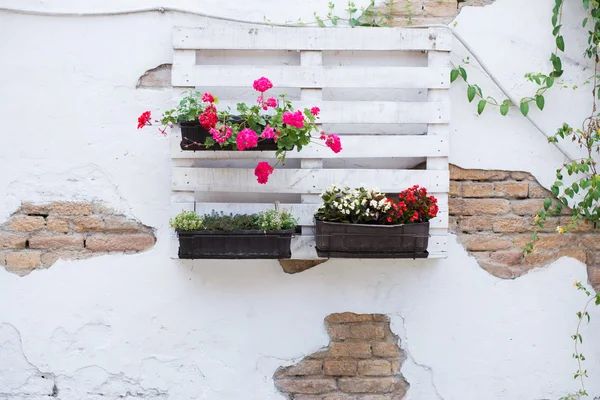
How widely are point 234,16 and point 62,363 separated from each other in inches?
64.8

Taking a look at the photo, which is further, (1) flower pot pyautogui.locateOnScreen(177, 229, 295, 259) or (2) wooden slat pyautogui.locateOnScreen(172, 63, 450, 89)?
(2) wooden slat pyautogui.locateOnScreen(172, 63, 450, 89)

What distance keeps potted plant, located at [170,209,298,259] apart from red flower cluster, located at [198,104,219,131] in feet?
1.17

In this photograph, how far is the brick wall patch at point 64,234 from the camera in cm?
248

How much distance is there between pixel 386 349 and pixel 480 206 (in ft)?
2.43

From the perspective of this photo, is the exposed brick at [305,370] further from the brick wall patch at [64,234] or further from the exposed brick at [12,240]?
the exposed brick at [12,240]

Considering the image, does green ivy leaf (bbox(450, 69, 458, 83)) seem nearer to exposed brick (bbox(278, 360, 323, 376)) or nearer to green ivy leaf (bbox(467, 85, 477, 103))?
green ivy leaf (bbox(467, 85, 477, 103))

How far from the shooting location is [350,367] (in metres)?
2.51

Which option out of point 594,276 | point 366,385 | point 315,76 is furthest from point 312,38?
point 594,276

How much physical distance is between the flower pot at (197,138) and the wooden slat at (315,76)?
223 millimetres

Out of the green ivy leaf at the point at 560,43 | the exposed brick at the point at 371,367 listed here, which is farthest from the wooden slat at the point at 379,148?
the exposed brick at the point at 371,367

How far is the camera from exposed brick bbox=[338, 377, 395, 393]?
2.50 metres

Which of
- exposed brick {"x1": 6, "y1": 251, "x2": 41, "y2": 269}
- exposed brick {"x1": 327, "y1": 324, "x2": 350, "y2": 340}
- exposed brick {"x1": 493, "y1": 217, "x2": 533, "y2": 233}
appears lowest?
exposed brick {"x1": 327, "y1": 324, "x2": 350, "y2": 340}

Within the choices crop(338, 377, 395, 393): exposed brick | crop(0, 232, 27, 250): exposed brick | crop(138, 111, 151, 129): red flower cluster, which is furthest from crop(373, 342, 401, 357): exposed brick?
crop(0, 232, 27, 250): exposed brick

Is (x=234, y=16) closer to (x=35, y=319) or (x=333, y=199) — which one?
(x=333, y=199)
